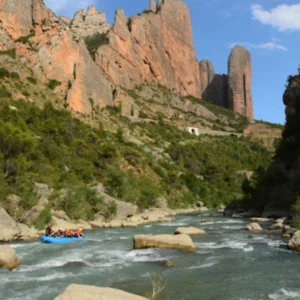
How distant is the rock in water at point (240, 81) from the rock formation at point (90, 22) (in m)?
55.6

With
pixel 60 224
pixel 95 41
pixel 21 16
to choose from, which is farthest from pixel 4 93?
pixel 95 41

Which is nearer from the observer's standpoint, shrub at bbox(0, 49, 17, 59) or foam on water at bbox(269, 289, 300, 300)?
foam on water at bbox(269, 289, 300, 300)

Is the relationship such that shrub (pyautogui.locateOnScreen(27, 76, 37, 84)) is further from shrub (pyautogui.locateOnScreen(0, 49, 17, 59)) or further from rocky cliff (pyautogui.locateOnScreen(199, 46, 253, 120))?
rocky cliff (pyautogui.locateOnScreen(199, 46, 253, 120))

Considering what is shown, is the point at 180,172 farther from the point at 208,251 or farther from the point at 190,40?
the point at 190,40

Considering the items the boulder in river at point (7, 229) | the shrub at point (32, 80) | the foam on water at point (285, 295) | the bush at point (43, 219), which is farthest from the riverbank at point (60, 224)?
the shrub at point (32, 80)

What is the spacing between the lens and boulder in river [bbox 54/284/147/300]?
7309 millimetres

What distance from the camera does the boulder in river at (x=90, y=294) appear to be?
7309 millimetres

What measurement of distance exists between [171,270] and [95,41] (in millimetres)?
102071

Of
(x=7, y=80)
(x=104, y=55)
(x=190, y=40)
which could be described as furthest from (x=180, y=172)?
(x=190, y=40)

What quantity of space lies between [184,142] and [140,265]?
66.7 metres

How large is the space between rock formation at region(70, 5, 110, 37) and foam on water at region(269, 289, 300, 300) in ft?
364

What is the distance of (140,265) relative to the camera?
1417 cm

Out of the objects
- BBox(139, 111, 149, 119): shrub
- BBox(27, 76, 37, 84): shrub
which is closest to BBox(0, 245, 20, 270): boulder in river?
BBox(27, 76, 37, 84): shrub

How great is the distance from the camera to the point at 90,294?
7.54 m
